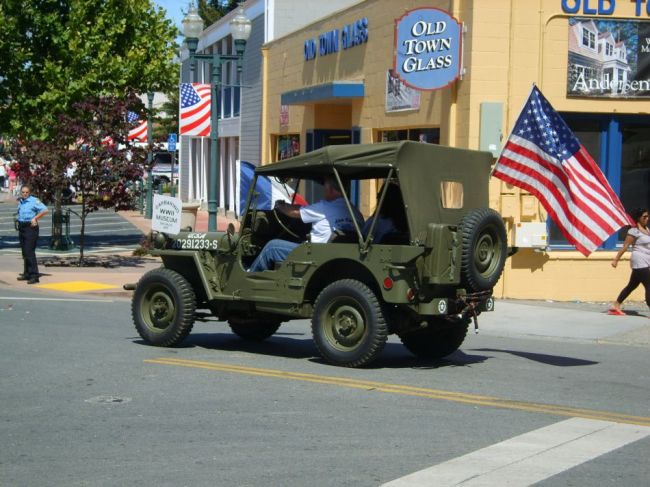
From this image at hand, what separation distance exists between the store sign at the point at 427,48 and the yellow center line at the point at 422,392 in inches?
356

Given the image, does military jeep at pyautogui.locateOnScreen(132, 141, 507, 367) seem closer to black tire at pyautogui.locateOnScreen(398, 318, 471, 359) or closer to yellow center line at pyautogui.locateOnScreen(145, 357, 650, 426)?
black tire at pyautogui.locateOnScreen(398, 318, 471, 359)

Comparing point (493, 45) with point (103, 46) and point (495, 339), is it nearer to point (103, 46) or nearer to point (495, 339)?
point (495, 339)

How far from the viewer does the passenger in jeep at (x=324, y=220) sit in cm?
1091

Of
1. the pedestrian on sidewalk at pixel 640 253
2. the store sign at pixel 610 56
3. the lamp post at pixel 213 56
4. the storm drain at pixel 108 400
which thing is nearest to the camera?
the storm drain at pixel 108 400

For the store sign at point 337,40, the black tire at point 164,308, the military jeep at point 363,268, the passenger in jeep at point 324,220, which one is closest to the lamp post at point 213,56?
the store sign at point 337,40

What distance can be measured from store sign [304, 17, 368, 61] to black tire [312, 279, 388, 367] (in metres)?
12.8

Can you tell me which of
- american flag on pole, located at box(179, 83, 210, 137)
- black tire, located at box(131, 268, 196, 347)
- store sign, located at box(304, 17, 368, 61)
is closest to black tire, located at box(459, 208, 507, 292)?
black tire, located at box(131, 268, 196, 347)

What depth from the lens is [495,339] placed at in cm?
1423

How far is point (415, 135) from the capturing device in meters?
20.4

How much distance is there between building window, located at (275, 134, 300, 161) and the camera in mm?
28203

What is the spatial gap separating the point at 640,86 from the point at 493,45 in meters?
2.71

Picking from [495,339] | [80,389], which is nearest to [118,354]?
[80,389]

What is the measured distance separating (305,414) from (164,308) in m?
3.91

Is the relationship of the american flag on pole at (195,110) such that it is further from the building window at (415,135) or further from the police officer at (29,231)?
the police officer at (29,231)
